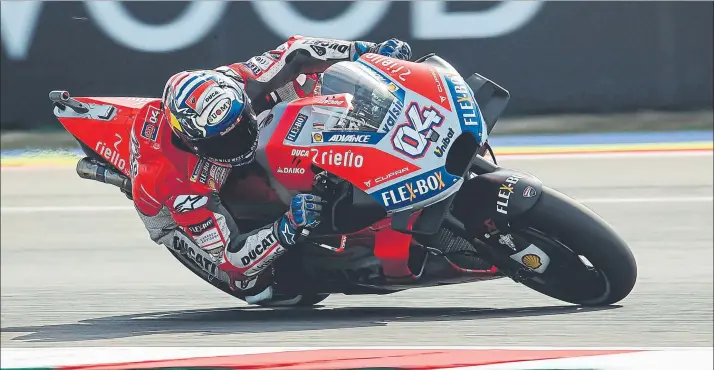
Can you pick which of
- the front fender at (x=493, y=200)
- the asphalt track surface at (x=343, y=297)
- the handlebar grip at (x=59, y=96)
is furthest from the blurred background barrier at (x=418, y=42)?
the front fender at (x=493, y=200)

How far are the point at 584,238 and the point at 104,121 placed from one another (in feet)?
7.59

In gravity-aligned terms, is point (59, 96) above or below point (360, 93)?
below

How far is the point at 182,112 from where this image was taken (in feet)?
15.3

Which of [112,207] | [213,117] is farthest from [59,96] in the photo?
[112,207]

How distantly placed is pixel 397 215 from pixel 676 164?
202 inches

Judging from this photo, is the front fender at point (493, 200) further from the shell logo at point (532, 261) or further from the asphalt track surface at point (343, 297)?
the asphalt track surface at point (343, 297)

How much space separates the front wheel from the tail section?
1.81m

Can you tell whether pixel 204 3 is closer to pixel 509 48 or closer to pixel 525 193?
pixel 509 48

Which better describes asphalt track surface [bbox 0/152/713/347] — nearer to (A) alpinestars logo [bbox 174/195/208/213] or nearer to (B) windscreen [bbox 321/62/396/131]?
(A) alpinestars logo [bbox 174/195/208/213]

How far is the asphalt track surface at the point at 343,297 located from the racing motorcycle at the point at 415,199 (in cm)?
21

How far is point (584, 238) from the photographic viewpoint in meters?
4.68

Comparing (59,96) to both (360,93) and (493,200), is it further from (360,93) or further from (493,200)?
(493,200)

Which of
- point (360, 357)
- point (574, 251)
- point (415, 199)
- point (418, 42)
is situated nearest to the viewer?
point (360, 357)

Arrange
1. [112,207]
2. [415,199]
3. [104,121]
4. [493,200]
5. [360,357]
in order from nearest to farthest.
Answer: [360,357]
[415,199]
[493,200]
[104,121]
[112,207]
